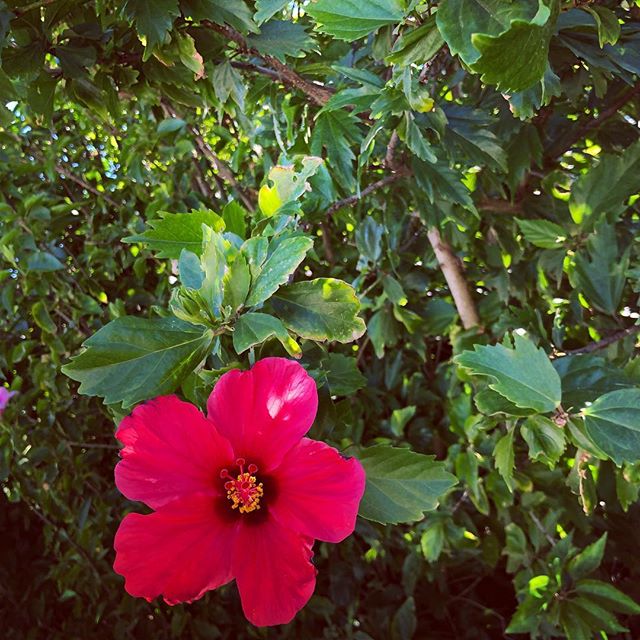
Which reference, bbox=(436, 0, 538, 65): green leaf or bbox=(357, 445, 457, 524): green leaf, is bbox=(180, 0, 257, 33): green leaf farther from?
bbox=(357, 445, 457, 524): green leaf

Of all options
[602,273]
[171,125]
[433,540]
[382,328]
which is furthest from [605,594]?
[171,125]

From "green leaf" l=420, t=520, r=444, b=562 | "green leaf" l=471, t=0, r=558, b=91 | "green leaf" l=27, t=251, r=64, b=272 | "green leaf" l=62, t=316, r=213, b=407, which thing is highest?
"green leaf" l=471, t=0, r=558, b=91

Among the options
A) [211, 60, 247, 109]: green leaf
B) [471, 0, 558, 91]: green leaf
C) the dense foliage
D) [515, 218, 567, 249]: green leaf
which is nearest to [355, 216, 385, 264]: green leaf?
the dense foliage

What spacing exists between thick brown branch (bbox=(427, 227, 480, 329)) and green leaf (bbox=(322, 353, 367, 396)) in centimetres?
63

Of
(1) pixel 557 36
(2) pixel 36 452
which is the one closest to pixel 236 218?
(1) pixel 557 36

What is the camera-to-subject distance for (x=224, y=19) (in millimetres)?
870

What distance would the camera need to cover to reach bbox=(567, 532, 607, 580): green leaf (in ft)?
3.88

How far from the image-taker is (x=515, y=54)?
0.46 m

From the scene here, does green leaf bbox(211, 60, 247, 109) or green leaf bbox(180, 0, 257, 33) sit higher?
green leaf bbox(180, 0, 257, 33)

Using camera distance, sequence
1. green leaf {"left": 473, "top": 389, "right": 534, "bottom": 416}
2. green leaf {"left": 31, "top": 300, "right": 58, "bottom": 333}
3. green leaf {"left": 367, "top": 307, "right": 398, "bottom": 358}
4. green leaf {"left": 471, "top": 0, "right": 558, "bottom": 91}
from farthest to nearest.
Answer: green leaf {"left": 31, "top": 300, "right": 58, "bottom": 333}, green leaf {"left": 367, "top": 307, "right": 398, "bottom": 358}, green leaf {"left": 473, "top": 389, "right": 534, "bottom": 416}, green leaf {"left": 471, "top": 0, "right": 558, "bottom": 91}

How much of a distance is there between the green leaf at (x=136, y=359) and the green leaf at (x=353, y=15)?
34 cm

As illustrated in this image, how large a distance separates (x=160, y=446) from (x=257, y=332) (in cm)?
12

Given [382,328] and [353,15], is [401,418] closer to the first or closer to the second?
[382,328]

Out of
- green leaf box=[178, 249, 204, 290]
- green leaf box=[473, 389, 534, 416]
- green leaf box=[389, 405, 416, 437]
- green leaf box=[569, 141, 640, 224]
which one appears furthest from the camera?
green leaf box=[389, 405, 416, 437]
